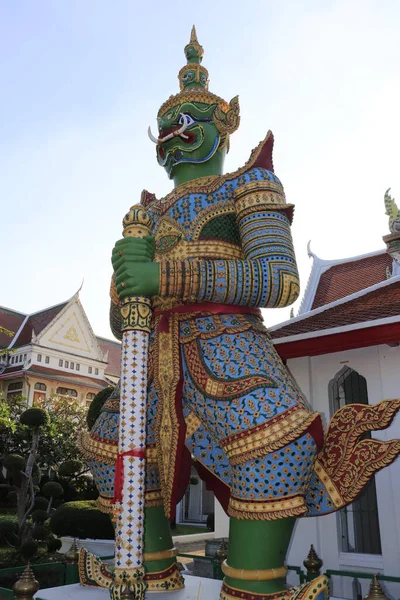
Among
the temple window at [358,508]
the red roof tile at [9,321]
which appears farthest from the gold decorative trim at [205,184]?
the red roof tile at [9,321]

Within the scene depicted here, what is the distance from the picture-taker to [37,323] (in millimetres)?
24141

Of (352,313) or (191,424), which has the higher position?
(352,313)

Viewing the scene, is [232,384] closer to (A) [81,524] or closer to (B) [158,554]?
(B) [158,554]

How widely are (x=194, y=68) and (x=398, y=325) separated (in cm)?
256

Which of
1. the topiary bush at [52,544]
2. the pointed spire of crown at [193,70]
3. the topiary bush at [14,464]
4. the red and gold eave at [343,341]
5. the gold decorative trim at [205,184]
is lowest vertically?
the topiary bush at [52,544]

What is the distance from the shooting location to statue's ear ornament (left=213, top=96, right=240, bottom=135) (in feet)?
12.0

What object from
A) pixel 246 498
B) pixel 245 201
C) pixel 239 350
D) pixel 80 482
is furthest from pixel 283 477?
pixel 80 482

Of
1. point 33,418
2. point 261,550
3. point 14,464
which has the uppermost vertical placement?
point 33,418

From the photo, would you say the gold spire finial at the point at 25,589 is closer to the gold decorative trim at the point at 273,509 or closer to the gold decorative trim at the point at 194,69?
the gold decorative trim at the point at 273,509

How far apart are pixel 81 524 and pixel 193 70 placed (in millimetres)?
9281

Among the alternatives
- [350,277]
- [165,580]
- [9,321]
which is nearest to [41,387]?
[9,321]

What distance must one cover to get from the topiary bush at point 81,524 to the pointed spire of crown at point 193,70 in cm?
889

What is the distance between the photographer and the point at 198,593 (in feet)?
10.5

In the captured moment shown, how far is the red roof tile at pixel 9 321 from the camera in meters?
24.3
